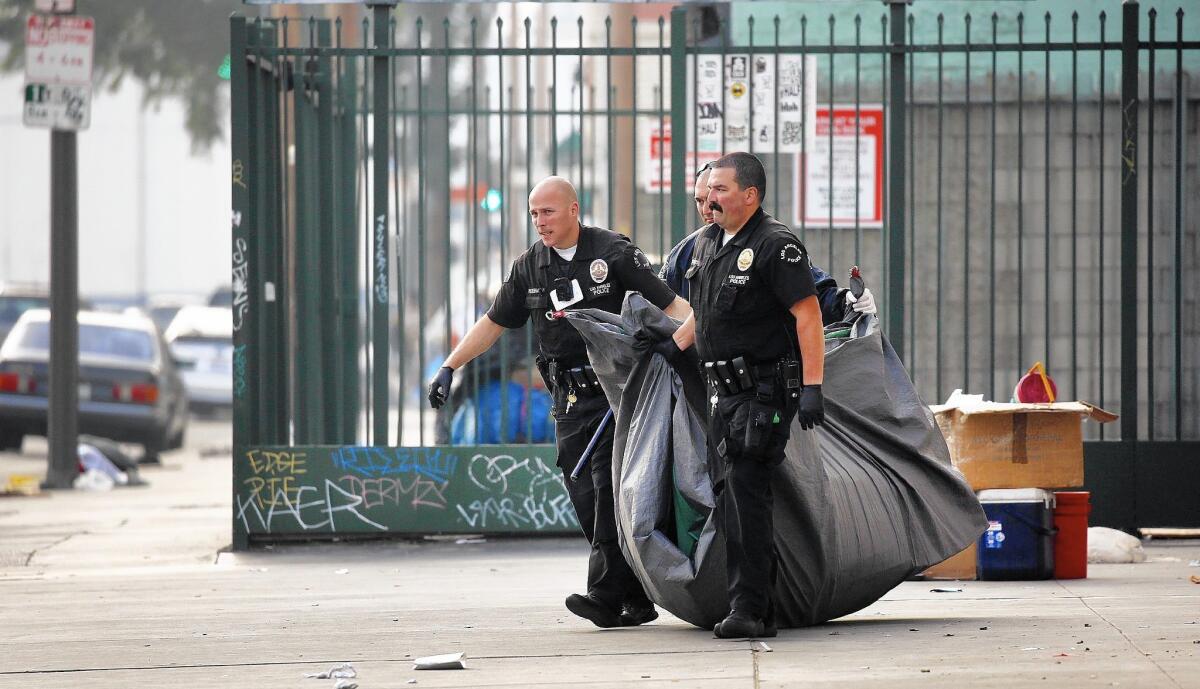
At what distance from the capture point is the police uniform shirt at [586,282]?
280 inches

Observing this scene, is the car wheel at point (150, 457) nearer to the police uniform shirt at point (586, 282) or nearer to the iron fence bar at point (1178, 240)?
the iron fence bar at point (1178, 240)

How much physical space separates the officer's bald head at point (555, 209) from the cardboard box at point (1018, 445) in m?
2.52

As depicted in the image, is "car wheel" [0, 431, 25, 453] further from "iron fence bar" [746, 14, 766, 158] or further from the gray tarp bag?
the gray tarp bag

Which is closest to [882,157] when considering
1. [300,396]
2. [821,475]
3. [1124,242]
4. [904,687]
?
[1124,242]

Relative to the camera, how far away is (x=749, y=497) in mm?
6336

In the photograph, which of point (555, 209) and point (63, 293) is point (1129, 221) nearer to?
point (555, 209)

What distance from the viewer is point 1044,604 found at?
24.5 feet

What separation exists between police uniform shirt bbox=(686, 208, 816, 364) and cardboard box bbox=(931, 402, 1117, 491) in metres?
2.29

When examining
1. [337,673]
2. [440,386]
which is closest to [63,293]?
[440,386]

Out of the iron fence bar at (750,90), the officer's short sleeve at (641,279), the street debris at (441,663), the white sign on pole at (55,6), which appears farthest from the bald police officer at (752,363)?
the white sign on pole at (55,6)

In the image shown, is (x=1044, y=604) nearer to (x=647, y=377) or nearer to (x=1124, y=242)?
(x=647, y=377)

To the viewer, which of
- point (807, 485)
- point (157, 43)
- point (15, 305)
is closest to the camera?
point (807, 485)

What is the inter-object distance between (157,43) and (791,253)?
2731 centimetres

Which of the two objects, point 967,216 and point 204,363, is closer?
point 967,216
